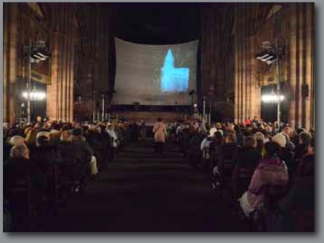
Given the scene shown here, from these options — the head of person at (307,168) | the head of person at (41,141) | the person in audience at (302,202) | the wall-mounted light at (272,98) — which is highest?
the wall-mounted light at (272,98)

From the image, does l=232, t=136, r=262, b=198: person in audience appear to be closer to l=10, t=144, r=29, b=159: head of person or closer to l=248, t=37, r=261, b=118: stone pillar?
l=10, t=144, r=29, b=159: head of person

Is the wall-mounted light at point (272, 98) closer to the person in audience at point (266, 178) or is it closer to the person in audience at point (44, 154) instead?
the person in audience at point (44, 154)

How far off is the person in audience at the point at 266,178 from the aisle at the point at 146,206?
1.03 metres

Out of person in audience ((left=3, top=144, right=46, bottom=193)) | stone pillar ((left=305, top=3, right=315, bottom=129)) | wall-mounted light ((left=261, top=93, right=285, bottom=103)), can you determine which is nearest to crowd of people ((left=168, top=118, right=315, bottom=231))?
person in audience ((left=3, top=144, right=46, bottom=193))

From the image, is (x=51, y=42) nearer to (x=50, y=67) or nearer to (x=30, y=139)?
(x=50, y=67)

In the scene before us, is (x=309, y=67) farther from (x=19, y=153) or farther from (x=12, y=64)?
(x=19, y=153)

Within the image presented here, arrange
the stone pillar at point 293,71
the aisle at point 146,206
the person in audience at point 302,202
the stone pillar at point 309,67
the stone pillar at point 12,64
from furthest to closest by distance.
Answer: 1. the stone pillar at point 293,71
2. the stone pillar at point 12,64
3. the stone pillar at point 309,67
4. the aisle at point 146,206
5. the person in audience at point 302,202

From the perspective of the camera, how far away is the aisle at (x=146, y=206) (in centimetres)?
1027

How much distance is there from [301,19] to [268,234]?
15712 mm

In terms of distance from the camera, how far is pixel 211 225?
10500mm

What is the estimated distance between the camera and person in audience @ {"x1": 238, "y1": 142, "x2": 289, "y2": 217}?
892 cm

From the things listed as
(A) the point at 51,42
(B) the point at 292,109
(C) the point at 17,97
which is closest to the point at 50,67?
(A) the point at 51,42

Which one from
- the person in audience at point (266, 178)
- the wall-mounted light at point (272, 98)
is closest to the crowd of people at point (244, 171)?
the person in audience at point (266, 178)

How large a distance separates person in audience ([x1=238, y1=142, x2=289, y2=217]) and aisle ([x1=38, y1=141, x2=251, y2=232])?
3.39 ft
